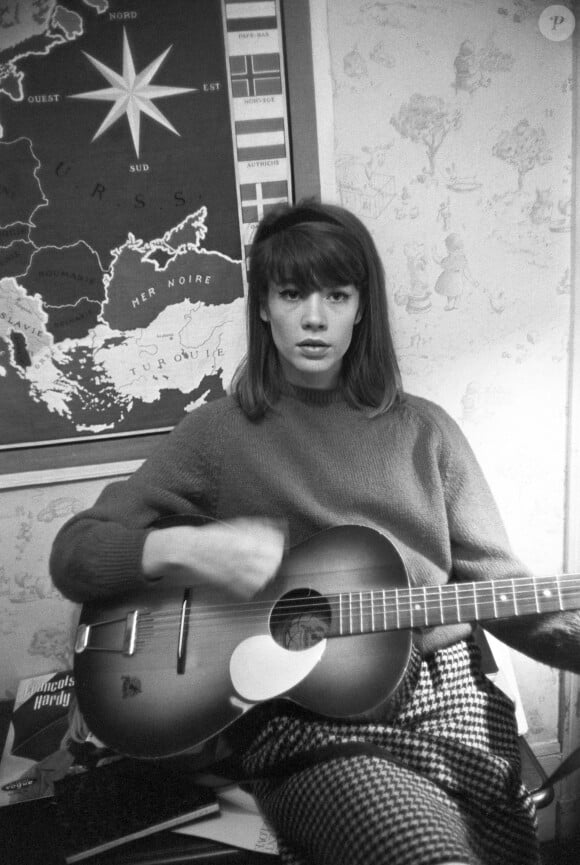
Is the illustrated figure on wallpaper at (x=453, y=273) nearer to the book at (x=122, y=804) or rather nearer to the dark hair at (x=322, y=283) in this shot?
the dark hair at (x=322, y=283)

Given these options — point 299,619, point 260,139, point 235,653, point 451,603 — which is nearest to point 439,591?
point 451,603

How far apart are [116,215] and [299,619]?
2.85ft

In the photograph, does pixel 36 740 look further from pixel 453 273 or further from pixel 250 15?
pixel 250 15

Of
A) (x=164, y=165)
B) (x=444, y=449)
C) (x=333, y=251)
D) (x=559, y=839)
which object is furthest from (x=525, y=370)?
(x=559, y=839)

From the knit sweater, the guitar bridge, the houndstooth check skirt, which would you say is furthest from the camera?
the knit sweater

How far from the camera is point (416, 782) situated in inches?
34.7

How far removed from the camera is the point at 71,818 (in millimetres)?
1021

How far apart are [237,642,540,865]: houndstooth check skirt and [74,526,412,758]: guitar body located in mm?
72

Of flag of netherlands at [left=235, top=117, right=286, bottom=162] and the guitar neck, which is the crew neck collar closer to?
the guitar neck

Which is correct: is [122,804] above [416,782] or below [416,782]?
below

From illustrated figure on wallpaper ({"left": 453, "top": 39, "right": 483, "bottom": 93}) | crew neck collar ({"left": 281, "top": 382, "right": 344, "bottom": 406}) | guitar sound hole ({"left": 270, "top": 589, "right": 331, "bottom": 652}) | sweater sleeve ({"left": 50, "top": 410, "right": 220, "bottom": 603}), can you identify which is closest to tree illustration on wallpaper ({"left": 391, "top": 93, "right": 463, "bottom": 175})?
illustrated figure on wallpaper ({"left": 453, "top": 39, "right": 483, "bottom": 93})

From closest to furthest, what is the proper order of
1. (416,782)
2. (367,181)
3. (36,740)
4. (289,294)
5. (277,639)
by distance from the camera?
(416,782), (277,639), (289,294), (36,740), (367,181)

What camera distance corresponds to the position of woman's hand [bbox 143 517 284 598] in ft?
3.40

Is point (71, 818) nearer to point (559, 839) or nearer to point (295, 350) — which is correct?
point (295, 350)
